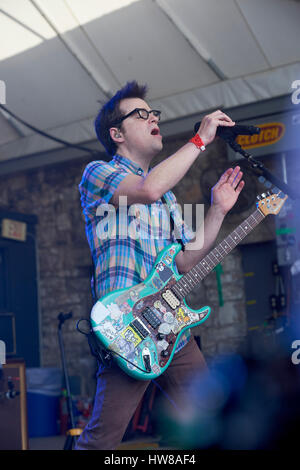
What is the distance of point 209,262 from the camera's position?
217 centimetres

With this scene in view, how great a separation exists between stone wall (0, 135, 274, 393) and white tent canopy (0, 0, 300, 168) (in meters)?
0.98

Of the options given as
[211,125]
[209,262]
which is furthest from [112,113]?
[209,262]

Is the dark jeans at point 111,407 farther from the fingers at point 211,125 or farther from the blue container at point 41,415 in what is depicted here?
the blue container at point 41,415

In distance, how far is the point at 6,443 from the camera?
397 centimetres

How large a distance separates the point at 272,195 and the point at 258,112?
3.19 m

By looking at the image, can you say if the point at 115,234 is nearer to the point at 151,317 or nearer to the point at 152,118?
the point at 151,317

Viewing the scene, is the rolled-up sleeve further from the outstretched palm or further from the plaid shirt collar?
the outstretched palm

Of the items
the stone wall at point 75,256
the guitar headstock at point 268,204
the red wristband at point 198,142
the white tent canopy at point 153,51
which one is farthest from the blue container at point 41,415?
the red wristband at point 198,142

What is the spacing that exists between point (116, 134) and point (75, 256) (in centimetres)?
474

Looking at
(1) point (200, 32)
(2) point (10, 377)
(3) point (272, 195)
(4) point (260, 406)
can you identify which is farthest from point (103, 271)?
(1) point (200, 32)

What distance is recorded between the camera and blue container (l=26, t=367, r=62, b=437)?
18.9 ft

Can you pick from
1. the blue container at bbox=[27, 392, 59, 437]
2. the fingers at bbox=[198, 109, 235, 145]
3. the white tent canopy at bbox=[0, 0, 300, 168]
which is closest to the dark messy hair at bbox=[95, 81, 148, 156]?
the fingers at bbox=[198, 109, 235, 145]

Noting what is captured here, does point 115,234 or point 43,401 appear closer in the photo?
point 115,234
